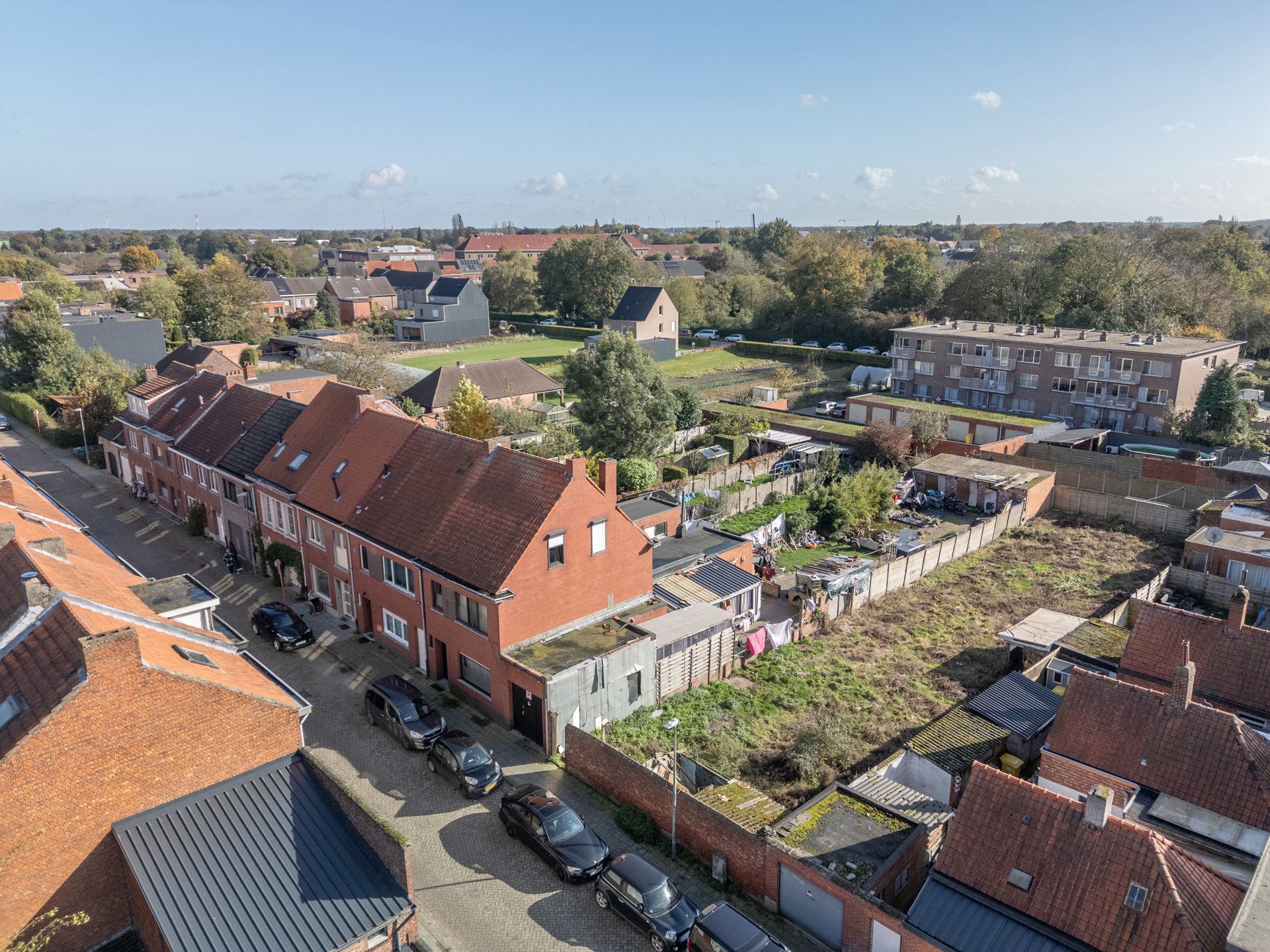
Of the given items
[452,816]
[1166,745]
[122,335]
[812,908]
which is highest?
[122,335]

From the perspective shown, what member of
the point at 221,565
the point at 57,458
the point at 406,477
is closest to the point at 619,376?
the point at 406,477

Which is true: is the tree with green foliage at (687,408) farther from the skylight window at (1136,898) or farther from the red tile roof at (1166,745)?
the skylight window at (1136,898)

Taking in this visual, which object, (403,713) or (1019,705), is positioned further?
(1019,705)

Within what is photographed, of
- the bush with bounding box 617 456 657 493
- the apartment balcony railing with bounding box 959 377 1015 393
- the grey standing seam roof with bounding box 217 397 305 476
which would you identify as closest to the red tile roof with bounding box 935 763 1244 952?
the bush with bounding box 617 456 657 493

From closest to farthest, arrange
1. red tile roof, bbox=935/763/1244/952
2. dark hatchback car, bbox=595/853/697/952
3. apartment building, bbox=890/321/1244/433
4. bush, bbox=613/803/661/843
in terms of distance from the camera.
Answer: red tile roof, bbox=935/763/1244/952
dark hatchback car, bbox=595/853/697/952
bush, bbox=613/803/661/843
apartment building, bbox=890/321/1244/433

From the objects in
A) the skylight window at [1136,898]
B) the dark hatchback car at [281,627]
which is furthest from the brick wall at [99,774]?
the skylight window at [1136,898]

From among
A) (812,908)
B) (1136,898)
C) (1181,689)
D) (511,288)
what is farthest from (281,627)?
(511,288)

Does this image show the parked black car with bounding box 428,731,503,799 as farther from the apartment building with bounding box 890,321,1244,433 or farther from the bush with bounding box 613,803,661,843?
the apartment building with bounding box 890,321,1244,433

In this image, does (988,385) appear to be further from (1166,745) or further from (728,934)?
(728,934)
